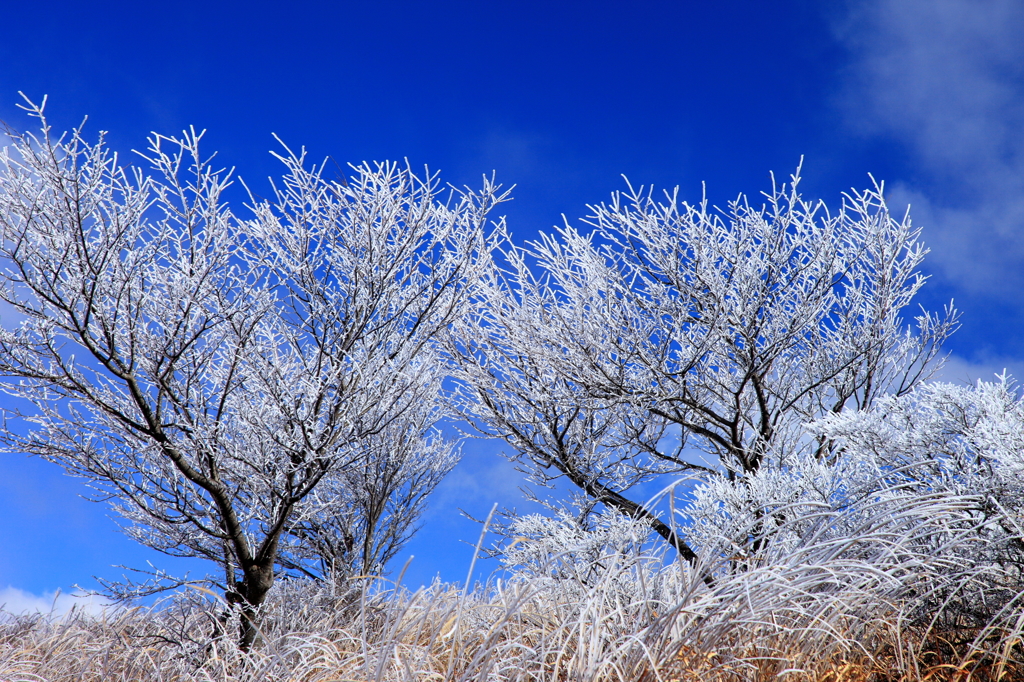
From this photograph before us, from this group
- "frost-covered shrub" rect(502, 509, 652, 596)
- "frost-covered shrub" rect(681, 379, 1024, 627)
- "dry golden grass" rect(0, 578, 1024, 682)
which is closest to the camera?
"dry golden grass" rect(0, 578, 1024, 682)

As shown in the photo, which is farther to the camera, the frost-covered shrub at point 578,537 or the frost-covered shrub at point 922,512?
the frost-covered shrub at point 578,537

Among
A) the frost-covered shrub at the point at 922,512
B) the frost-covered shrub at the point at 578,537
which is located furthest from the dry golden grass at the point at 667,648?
the frost-covered shrub at the point at 578,537

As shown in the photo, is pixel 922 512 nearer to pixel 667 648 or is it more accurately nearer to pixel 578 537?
pixel 667 648

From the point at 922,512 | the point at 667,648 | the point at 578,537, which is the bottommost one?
the point at 667,648

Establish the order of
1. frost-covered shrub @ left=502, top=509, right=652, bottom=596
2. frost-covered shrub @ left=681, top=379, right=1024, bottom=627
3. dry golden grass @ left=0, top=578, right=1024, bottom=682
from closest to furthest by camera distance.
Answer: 1. dry golden grass @ left=0, top=578, right=1024, bottom=682
2. frost-covered shrub @ left=681, top=379, right=1024, bottom=627
3. frost-covered shrub @ left=502, top=509, right=652, bottom=596

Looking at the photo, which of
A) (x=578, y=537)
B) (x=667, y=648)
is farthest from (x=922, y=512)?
(x=578, y=537)

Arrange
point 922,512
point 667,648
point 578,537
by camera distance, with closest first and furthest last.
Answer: point 667,648
point 922,512
point 578,537

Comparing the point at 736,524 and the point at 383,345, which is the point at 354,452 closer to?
the point at 383,345

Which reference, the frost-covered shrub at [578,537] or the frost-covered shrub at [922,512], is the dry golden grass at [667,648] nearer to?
the frost-covered shrub at [922,512]

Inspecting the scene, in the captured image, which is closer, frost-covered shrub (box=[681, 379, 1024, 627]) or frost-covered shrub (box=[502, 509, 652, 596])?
frost-covered shrub (box=[681, 379, 1024, 627])

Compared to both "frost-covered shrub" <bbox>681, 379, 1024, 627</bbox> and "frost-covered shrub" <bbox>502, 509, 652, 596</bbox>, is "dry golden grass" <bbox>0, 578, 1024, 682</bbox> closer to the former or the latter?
"frost-covered shrub" <bbox>681, 379, 1024, 627</bbox>

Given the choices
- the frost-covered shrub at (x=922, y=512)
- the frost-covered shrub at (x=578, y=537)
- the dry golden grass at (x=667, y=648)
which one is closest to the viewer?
the dry golden grass at (x=667, y=648)

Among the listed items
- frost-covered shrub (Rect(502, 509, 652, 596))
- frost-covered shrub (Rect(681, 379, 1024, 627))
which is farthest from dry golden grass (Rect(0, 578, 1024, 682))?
frost-covered shrub (Rect(502, 509, 652, 596))

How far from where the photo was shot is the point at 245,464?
4.79 m
